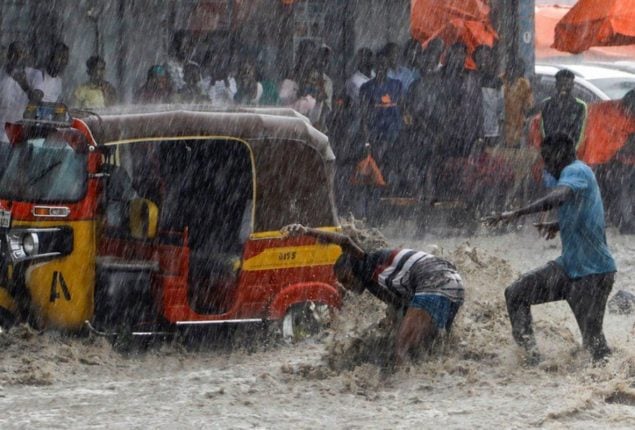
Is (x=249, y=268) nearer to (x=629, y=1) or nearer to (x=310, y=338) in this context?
(x=310, y=338)

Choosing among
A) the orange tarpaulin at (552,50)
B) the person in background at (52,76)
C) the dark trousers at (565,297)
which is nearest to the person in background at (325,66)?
the person in background at (52,76)

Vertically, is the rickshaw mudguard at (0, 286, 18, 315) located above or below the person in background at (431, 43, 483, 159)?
below

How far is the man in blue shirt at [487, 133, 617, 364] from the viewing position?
841 cm

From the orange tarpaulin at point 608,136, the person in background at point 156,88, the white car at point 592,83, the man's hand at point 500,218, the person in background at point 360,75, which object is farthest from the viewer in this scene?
the white car at point 592,83

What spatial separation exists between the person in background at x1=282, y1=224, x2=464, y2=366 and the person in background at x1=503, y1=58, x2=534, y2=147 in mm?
7077

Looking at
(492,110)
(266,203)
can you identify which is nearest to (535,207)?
(266,203)

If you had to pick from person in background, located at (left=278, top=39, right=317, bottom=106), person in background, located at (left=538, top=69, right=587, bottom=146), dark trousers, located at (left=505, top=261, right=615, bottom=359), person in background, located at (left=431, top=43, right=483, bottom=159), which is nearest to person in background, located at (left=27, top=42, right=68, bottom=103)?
person in background, located at (left=278, top=39, right=317, bottom=106)

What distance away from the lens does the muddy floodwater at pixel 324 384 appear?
7578 mm

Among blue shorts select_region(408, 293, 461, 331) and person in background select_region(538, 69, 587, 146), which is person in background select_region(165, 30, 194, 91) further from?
blue shorts select_region(408, 293, 461, 331)

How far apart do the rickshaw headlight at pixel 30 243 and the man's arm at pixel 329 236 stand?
1611mm

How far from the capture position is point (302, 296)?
9.48 metres

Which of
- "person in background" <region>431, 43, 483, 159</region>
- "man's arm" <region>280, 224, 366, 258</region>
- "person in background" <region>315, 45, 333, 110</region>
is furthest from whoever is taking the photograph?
"person in background" <region>315, 45, 333, 110</region>

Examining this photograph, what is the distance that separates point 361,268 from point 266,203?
3.13ft

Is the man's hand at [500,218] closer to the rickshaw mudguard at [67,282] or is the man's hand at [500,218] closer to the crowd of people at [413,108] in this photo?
the rickshaw mudguard at [67,282]
